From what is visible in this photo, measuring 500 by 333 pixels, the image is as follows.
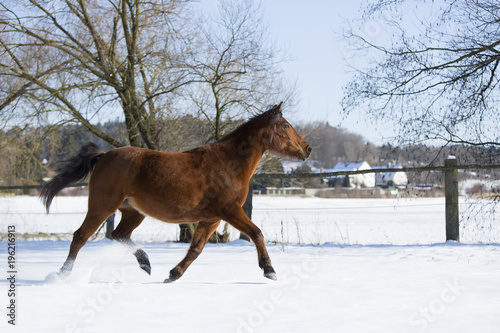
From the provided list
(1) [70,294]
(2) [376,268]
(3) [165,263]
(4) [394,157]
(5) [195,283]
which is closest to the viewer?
(1) [70,294]

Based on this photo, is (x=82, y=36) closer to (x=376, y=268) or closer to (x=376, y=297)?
(x=376, y=268)

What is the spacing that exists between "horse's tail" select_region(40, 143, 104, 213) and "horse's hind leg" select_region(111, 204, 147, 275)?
56 cm

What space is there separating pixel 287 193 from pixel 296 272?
88.6 ft

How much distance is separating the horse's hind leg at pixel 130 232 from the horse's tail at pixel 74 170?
56cm

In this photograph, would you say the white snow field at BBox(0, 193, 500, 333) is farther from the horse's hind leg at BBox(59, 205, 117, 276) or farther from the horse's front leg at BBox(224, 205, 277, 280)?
the horse's hind leg at BBox(59, 205, 117, 276)

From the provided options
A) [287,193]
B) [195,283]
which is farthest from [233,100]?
[287,193]

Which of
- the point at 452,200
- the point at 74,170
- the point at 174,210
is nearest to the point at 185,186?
the point at 174,210

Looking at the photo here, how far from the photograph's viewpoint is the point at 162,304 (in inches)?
126

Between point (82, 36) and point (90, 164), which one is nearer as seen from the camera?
point (90, 164)

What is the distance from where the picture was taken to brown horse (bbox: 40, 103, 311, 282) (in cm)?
416

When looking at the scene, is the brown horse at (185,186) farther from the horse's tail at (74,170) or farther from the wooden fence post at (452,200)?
the wooden fence post at (452,200)

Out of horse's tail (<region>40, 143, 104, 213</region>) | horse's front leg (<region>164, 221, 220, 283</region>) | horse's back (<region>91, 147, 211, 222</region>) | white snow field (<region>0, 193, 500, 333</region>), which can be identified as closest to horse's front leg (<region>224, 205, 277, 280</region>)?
white snow field (<region>0, 193, 500, 333</region>)

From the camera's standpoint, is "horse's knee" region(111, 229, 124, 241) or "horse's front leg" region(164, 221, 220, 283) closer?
"horse's front leg" region(164, 221, 220, 283)

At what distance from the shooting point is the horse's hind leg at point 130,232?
4.62 m
